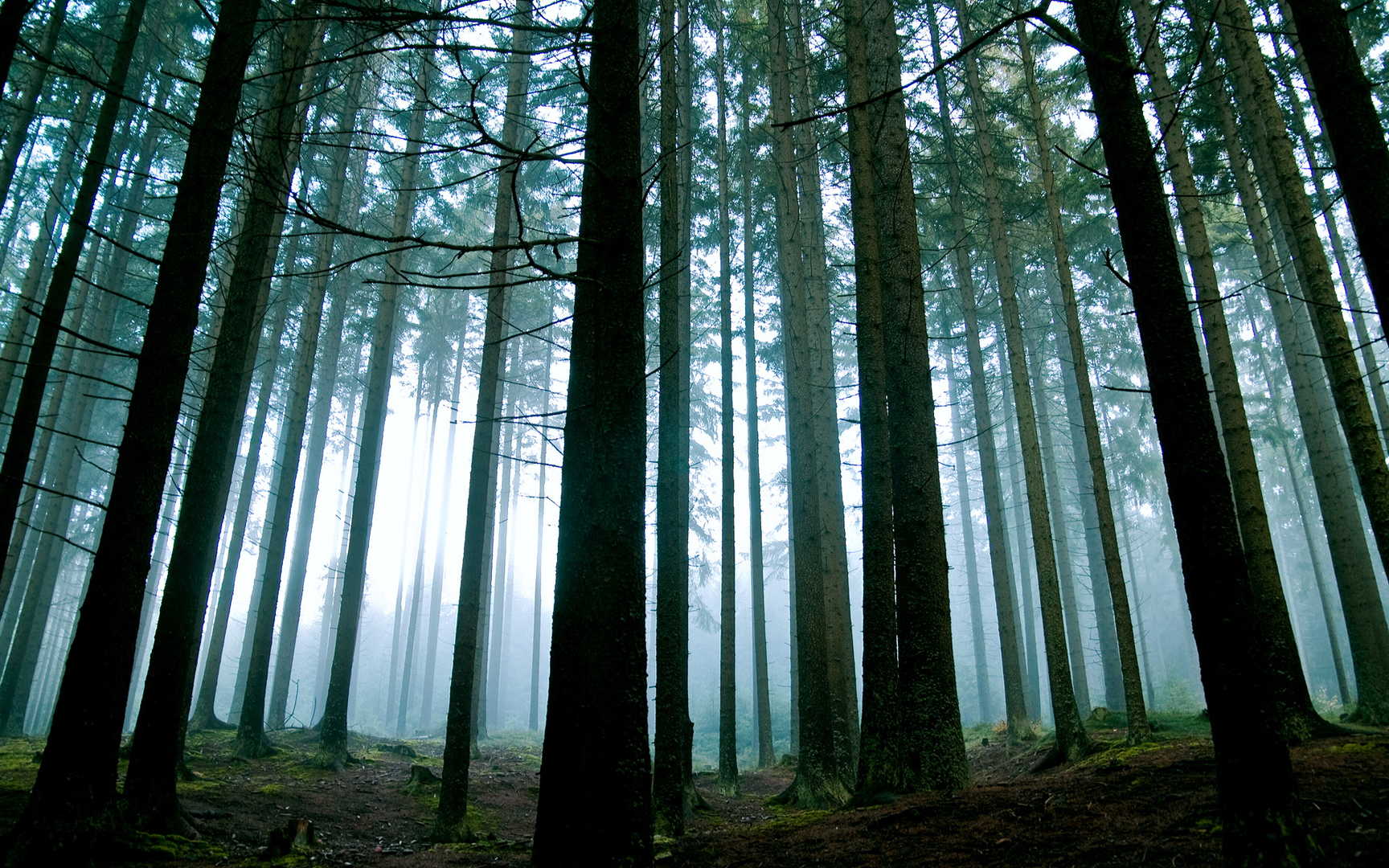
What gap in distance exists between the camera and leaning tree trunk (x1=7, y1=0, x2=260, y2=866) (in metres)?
4.17

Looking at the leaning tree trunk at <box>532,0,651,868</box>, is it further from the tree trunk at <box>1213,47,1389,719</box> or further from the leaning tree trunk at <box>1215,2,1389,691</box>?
the tree trunk at <box>1213,47,1389,719</box>

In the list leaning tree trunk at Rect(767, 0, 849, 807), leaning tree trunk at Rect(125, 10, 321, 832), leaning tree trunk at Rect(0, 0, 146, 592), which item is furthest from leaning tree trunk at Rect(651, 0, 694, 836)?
leaning tree trunk at Rect(0, 0, 146, 592)

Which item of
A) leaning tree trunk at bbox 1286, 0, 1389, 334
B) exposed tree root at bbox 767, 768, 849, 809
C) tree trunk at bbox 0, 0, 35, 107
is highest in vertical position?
tree trunk at bbox 0, 0, 35, 107

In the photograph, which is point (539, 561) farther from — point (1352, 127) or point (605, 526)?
point (1352, 127)

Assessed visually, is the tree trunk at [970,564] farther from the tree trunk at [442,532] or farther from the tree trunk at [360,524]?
the tree trunk at [360,524]

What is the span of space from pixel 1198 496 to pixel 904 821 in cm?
292

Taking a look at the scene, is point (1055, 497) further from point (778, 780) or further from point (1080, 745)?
point (1080, 745)

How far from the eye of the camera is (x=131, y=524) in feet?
15.1

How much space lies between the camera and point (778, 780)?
1329 centimetres

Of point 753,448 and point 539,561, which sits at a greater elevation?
point 753,448

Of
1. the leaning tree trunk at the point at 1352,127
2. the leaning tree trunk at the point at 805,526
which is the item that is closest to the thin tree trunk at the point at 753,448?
the leaning tree trunk at the point at 805,526

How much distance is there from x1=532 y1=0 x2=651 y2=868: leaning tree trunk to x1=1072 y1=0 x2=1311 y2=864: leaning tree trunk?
237cm

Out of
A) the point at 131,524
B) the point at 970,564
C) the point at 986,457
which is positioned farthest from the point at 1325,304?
the point at 970,564

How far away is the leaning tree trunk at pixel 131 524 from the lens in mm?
4172
